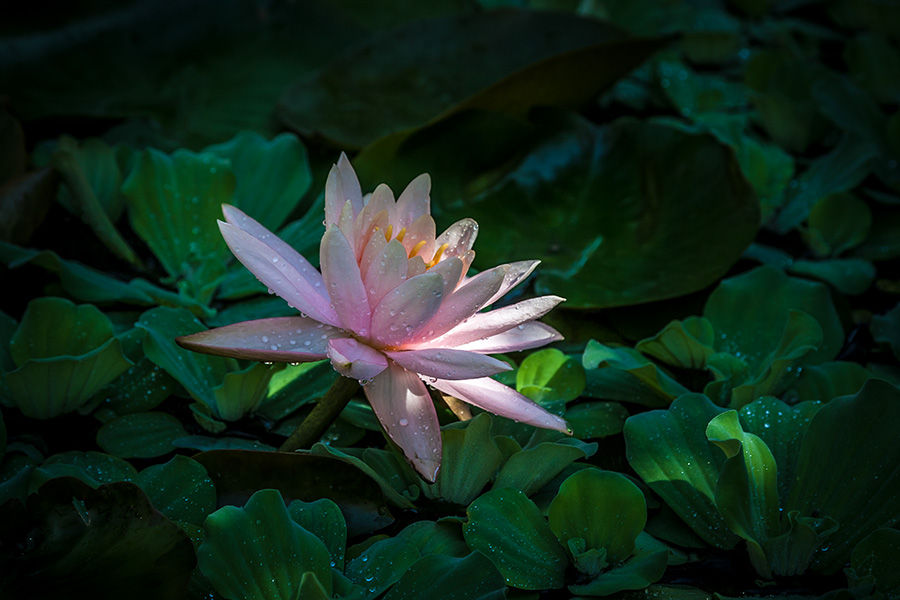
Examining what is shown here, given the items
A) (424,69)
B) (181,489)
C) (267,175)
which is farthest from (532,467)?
(424,69)

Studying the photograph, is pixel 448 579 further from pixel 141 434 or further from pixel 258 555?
pixel 141 434

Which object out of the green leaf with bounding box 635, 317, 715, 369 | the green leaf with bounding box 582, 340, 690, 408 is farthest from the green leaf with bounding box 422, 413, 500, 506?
the green leaf with bounding box 635, 317, 715, 369

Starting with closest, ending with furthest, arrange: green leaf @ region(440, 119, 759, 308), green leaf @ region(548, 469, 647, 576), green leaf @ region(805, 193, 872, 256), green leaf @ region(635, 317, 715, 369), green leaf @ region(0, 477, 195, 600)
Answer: green leaf @ region(0, 477, 195, 600)
green leaf @ region(548, 469, 647, 576)
green leaf @ region(635, 317, 715, 369)
green leaf @ region(440, 119, 759, 308)
green leaf @ region(805, 193, 872, 256)

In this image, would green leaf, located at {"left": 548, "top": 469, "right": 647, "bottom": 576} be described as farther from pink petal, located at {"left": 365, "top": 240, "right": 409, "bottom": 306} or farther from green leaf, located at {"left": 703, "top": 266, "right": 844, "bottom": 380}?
green leaf, located at {"left": 703, "top": 266, "right": 844, "bottom": 380}

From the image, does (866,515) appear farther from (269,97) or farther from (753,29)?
(753,29)

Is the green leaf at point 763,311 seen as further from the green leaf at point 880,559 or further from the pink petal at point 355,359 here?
the pink petal at point 355,359
